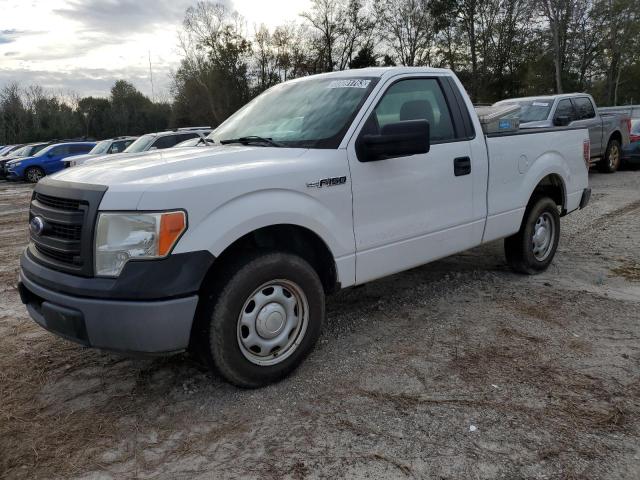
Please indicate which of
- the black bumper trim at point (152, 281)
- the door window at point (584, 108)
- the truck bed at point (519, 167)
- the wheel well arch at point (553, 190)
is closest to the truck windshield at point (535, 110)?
the door window at point (584, 108)

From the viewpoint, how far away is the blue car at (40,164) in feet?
71.8

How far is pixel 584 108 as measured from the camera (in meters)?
12.8

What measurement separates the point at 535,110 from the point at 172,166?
35.6 feet

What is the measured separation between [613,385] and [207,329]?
2.45m

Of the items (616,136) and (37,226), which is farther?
(616,136)

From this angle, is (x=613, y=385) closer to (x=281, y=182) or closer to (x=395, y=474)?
(x=395, y=474)

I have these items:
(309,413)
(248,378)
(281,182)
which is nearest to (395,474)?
(309,413)

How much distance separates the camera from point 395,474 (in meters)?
2.48

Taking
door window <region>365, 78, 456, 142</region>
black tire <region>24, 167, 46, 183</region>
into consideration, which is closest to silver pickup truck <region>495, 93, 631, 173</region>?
door window <region>365, 78, 456, 142</region>

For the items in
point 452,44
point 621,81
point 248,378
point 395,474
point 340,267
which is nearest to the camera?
point 395,474

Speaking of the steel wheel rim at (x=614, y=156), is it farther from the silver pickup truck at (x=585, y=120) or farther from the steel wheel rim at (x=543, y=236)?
the steel wheel rim at (x=543, y=236)

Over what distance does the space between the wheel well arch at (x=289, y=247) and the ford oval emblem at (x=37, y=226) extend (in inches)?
40.4

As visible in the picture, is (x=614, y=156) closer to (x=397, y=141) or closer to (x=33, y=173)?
(x=397, y=141)

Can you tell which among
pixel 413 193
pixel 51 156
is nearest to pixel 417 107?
pixel 413 193
